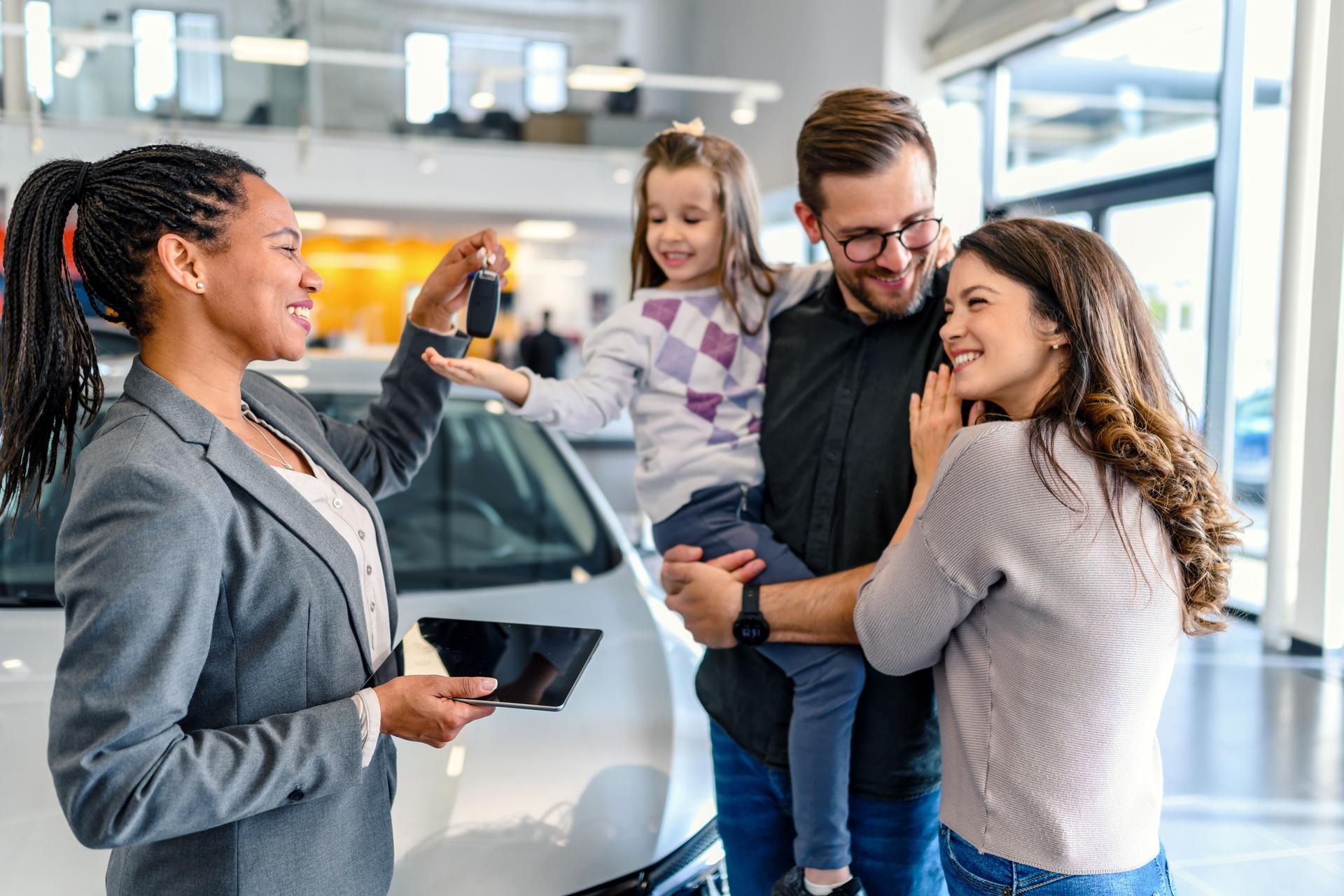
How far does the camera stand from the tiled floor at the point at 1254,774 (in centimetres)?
275

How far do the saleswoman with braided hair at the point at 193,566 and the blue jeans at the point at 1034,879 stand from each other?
578 millimetres

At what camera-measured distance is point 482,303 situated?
58.7 inches

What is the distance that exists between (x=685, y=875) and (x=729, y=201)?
1.06m

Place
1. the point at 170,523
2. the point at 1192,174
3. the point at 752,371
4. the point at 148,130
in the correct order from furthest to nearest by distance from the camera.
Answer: the point at 148,130 → the point at 1192,174 → the point at 752,371 → the point at 170,523

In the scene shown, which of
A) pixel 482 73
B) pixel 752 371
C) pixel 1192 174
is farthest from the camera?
pixel 482 73

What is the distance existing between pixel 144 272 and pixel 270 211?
143mm

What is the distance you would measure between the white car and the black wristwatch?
344 millimetres

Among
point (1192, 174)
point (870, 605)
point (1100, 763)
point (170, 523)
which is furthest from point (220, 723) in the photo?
point (1192, 174)

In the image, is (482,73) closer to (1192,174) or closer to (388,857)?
(1192,174)

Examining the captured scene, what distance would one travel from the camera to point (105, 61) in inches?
370

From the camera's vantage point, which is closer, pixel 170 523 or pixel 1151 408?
pixel 170 523

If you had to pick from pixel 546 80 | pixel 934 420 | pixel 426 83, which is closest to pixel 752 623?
pixel 934 420

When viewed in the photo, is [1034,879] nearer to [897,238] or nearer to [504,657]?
[504,657]

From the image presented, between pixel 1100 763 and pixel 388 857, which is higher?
pixel 1100 763
